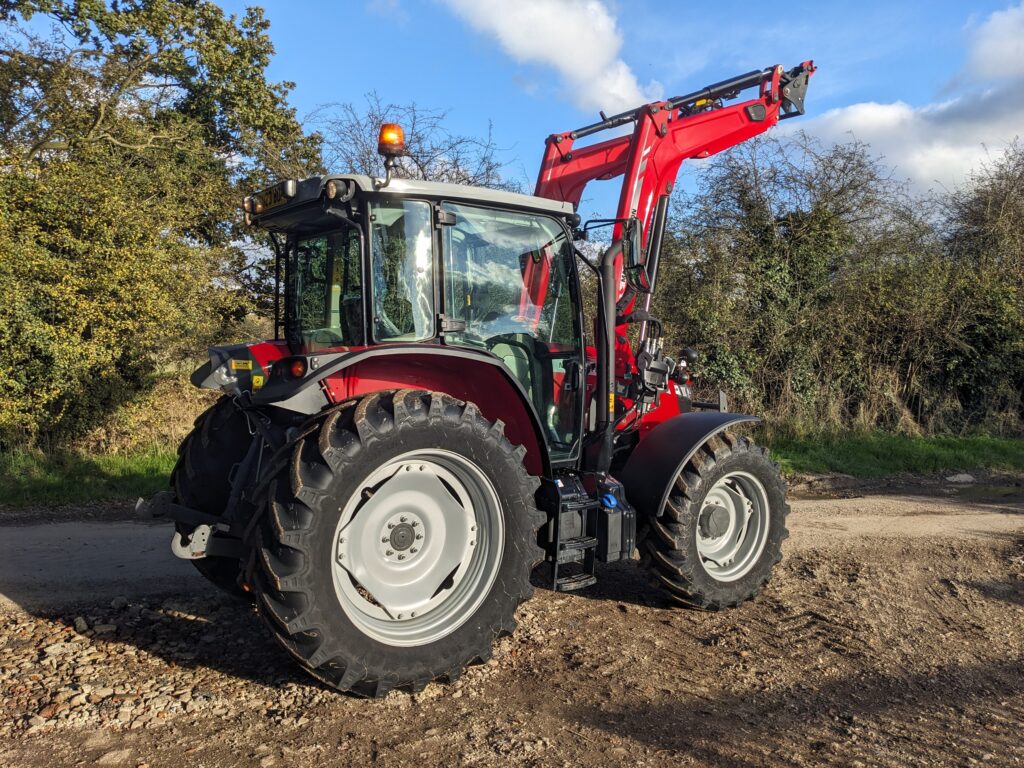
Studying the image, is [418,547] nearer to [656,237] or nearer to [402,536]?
[402,536]

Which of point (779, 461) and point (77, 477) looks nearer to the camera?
point (77, 477)

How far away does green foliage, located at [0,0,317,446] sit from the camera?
9.19 meters

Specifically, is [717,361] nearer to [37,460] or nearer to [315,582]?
[37,460]

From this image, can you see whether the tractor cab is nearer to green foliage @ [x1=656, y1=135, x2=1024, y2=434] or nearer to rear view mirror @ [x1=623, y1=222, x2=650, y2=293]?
rear view mirror @ [x1=623, y1=222, x2=650, y2=293]

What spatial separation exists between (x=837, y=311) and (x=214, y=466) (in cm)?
1173

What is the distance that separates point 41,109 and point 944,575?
509 inches

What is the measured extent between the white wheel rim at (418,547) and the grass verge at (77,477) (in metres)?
5.66

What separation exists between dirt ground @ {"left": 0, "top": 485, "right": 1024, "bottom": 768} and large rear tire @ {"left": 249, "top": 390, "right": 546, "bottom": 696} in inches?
9.6

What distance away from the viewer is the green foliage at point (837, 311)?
13211mm

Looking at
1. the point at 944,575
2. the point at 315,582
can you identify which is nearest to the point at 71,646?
the point at 315,582

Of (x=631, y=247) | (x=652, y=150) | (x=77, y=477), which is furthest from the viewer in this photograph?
(x=77, y=477)

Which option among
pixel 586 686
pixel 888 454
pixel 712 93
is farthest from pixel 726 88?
pixel 888 454

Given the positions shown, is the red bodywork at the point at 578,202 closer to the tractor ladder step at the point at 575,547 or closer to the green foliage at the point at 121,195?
the tractor ladder step at the point at 575,547

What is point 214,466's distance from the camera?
4.54 metres
